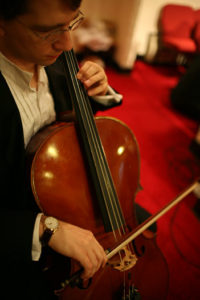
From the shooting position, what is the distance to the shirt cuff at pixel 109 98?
79cm

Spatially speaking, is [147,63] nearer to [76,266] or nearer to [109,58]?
[109,58]

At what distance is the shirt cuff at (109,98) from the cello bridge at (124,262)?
0.54 m

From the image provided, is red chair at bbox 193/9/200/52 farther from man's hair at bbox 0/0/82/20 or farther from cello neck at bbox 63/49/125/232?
man's hair at bbox 0/0/82/20

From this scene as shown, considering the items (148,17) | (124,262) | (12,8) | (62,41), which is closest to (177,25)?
(148,17)

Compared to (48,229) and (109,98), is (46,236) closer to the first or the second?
(48,229)

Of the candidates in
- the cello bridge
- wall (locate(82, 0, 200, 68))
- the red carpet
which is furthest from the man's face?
wall (locate(82, 0, 200, 68))

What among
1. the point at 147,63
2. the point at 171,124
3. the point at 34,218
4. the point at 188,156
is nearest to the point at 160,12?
the point at 147,63

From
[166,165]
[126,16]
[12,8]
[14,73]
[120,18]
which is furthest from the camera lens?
[120,18]

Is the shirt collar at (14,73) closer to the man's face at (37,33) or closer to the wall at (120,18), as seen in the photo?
the man's face at (37,33)

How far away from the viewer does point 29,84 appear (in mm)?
619

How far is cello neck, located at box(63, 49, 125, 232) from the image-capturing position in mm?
607

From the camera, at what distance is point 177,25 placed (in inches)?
132

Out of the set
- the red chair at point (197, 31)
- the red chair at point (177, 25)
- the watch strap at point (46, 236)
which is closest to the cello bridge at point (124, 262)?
the watch strap at point (46, 236)

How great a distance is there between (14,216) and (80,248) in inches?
7.2
